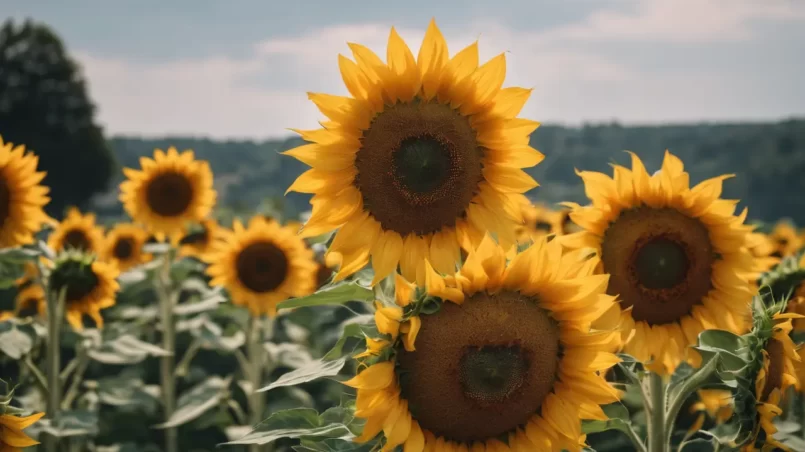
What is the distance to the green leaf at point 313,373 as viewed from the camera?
7.29 ft

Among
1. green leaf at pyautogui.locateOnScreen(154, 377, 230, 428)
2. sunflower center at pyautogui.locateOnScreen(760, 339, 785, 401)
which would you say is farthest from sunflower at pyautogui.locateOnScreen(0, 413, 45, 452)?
green leaf at pyautogui.locateOnScreen(154, 377, 230, 428)

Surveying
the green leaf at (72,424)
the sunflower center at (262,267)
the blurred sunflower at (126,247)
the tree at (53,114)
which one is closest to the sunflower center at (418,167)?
the green leaf at (72,424)

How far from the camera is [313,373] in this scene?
2289 millimetres

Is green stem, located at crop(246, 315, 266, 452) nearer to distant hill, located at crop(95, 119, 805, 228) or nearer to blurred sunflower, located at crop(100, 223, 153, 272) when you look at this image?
blurred sunflower, located at crop(100, 223, 153, 272)

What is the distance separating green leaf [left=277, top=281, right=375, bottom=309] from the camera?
7.55 feet

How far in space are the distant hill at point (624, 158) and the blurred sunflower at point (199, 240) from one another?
55151 millimetres

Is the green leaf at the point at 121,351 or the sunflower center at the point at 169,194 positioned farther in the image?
the sunflower center at the point at 169,194

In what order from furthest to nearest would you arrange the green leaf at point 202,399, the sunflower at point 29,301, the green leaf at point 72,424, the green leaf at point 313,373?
the sunflower at point 29,301, the green leaf at point 202,399, the green leaf at point 72,424, the green leaf at point 313,373

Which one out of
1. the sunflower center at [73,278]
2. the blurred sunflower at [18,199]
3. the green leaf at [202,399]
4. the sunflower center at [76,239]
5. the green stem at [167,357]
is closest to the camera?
the blurred sunflower at [18,199]

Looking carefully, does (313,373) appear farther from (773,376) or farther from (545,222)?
(545,222)

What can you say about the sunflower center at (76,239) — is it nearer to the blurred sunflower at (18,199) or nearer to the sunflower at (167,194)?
the sunflower at (167,194)

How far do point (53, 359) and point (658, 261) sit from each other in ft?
11.3

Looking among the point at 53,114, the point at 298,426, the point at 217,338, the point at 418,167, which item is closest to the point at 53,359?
the point at 217,338

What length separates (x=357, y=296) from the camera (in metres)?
2.40
